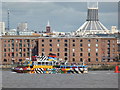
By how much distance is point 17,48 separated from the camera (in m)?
169

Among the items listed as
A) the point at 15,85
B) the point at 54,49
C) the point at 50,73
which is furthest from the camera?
the point at 54,49

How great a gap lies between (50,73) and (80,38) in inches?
1395

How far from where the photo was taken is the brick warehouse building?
16200 cm

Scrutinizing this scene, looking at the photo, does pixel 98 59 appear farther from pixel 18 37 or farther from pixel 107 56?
pixel 18 37

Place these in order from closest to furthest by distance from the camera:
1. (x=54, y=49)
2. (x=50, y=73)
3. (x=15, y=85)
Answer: (x=15, y=85) < (x=50, y=73) < (x=54, y=49)

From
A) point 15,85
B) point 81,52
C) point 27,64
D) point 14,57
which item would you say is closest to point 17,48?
point 14,57

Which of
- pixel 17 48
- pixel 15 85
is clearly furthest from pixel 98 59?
pixel 15 85

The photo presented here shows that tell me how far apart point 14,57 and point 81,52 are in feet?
53.6

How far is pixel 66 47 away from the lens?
162625 millimetres

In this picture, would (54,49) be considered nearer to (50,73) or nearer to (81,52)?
(81,52)

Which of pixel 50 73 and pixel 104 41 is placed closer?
pixel 50 73

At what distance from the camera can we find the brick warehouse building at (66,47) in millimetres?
162000

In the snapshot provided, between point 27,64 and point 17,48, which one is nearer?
point 27,64

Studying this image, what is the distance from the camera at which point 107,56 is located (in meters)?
171
